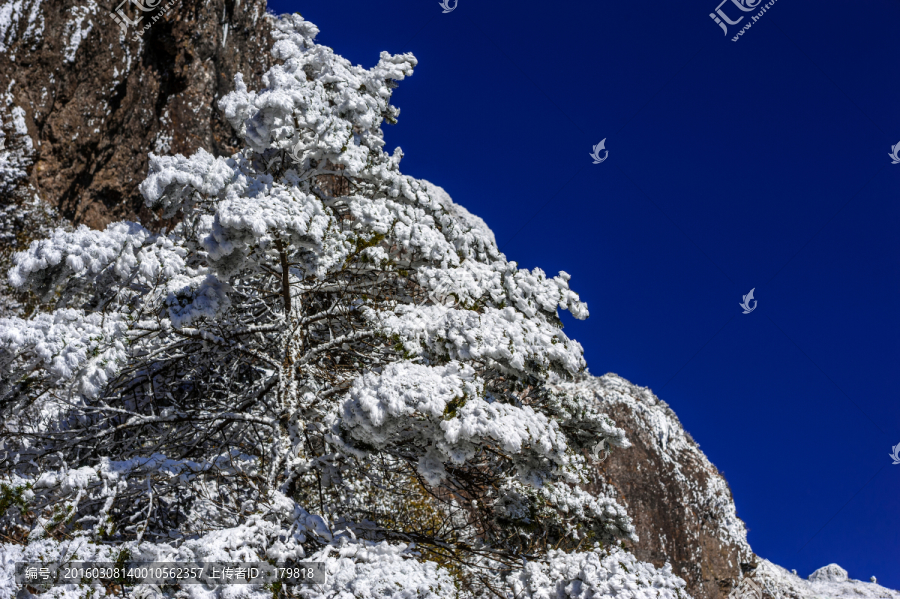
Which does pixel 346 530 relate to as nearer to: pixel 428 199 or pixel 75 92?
pixel 428 199

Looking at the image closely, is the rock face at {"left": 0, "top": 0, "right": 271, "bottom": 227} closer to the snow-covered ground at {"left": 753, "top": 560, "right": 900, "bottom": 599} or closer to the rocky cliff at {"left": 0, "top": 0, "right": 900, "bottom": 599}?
the rocky cliff at {"left": 0, "top": 0, "right": 900, "bottom": 599}

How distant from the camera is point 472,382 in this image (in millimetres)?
3951

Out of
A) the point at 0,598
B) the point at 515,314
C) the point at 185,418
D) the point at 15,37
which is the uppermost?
the point at 15,37

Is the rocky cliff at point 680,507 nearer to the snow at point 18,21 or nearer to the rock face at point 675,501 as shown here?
the rock face at point 675,501

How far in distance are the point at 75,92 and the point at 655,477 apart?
578 inches

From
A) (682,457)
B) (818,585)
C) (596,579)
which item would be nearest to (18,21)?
(596,579)

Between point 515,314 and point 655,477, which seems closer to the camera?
point 515,314

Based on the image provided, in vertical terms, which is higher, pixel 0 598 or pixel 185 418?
pixel 185 418

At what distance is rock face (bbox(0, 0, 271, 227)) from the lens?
345 inches

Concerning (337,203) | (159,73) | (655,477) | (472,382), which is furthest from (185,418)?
(655,477)
